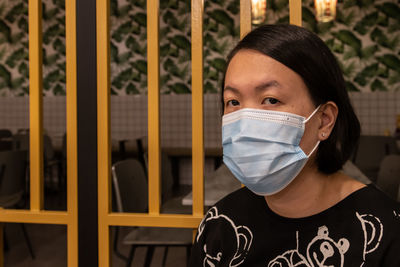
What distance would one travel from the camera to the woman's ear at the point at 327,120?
2.82ft

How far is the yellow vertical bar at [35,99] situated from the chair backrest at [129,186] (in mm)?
780

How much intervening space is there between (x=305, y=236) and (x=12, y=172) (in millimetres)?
2685

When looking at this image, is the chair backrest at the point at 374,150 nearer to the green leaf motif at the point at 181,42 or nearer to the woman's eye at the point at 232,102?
the green leaf motif at the point at 181,42

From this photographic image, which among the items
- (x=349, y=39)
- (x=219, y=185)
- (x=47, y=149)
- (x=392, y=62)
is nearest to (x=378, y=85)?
(x=392, y=62)

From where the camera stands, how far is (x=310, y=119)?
0.84 metres

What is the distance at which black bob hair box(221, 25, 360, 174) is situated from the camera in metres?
0.81

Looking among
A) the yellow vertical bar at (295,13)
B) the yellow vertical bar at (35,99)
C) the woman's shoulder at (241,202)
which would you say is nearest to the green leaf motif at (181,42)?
the yellow vertical bar at (35,99)

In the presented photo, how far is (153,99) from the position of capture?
3.58 ft

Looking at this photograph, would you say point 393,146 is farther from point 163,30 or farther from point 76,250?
point 76,250

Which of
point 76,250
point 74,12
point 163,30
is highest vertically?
point 163,30

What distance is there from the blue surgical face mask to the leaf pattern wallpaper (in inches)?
181

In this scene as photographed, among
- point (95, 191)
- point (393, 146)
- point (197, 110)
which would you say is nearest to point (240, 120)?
point (197, 110)

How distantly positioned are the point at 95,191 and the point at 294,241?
23.5 inches

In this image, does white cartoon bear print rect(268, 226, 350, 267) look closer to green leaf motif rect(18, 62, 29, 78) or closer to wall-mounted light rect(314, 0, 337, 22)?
wall-mounted light rect(314, 0, 337, 22)
